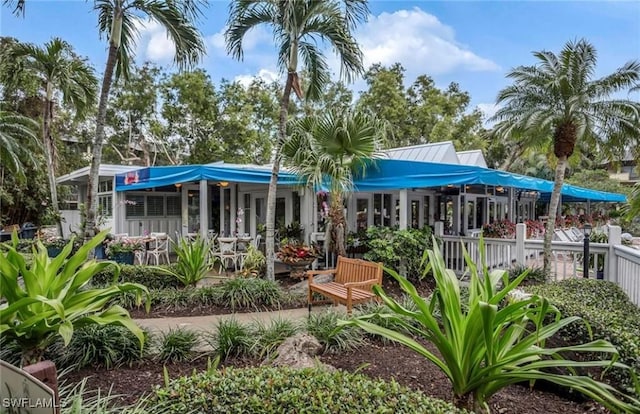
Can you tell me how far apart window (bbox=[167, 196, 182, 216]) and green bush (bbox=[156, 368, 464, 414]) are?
12847mm

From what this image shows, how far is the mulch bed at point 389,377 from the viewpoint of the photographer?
3.14 metres

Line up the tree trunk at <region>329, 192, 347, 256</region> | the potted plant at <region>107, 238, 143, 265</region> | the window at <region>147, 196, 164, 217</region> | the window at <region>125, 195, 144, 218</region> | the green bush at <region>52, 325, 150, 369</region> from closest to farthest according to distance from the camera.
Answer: the green bush at <region>52, 325, 150, 369</region> → the tree trunk at <region>329, 192, 347, 256</region> → the potted plant at <region>107, 238, 143, 265</region> → the window at <region>125, 195, 144, 218</region> → the window at <region>147, 196, 164, 217</region>

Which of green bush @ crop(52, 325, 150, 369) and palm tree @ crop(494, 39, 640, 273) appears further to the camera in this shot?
palm tree @ crop(494, 39, 640, 273)

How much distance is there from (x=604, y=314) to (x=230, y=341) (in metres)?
3.92

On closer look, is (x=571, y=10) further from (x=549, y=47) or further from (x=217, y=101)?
(x=217, y=101)

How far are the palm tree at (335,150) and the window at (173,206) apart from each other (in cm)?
795

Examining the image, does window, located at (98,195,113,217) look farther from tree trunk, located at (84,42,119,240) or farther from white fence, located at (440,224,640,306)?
white fence, located at (440,224,640,306)

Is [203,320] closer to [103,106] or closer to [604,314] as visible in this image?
[103,106]

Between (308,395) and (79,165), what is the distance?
28.6 meters

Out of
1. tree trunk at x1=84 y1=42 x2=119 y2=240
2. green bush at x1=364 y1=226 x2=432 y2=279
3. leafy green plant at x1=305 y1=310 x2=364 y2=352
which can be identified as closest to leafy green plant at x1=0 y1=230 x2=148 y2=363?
leafy green plant at x1=305 y1=310 x2=364 y2=352

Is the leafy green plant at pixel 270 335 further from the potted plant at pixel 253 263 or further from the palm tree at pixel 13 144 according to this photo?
the palm tree at pixel 13 144

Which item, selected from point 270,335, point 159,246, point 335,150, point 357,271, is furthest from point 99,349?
point 159,246

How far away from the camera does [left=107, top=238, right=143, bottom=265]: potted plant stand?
9.62 m

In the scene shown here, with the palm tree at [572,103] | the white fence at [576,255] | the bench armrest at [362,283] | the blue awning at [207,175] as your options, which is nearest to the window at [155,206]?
the blue awning at [207,175]
